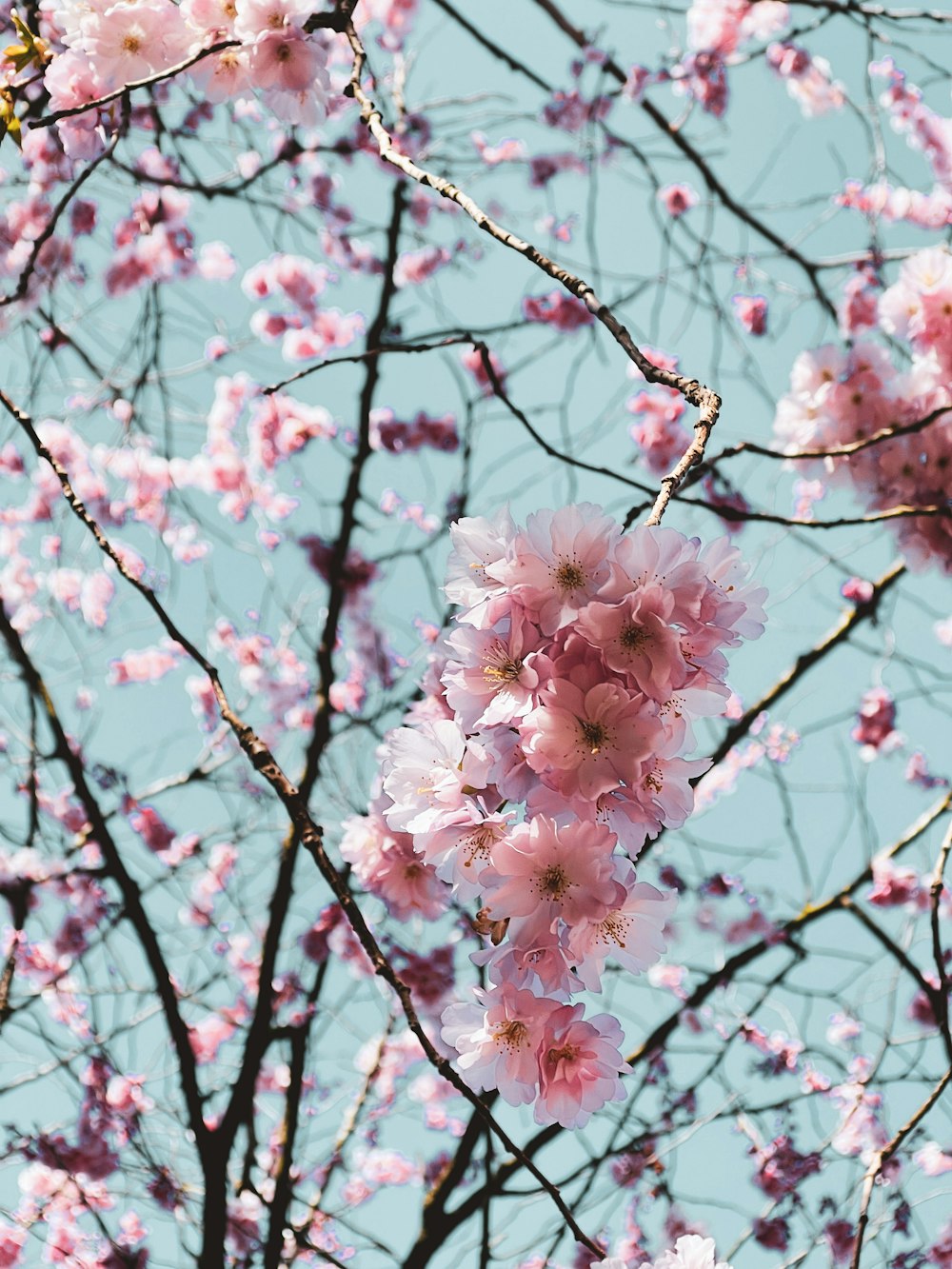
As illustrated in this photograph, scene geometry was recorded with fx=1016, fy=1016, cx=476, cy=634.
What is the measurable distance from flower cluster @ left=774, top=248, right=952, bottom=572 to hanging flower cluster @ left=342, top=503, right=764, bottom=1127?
6.97 feet

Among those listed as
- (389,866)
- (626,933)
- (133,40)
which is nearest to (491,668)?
(626,933)

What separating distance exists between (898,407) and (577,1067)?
264cm

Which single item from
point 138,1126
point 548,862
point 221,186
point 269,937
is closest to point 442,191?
point 548,862

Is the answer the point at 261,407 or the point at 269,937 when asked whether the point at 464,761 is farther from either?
the point at 261,407

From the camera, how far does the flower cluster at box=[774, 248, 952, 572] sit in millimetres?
3018


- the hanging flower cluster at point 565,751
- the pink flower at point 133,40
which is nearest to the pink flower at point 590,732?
the hanging flower cluster at point 565,751

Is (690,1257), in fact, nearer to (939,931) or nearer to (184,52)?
(939,931)

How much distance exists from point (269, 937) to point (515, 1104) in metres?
1.92

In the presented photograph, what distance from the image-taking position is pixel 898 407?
10.7ft

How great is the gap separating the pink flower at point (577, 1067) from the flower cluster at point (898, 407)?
2218 mm

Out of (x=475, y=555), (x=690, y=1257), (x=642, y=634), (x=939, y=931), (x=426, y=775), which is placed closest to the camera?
(x=642, y=634)

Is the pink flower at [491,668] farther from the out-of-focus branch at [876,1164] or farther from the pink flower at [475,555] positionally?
the out-of-focus branch at [876,1164]

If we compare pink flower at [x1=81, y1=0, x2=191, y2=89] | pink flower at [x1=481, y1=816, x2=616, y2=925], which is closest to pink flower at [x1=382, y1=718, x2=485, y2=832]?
pink flower at [x1=481, y1=816, x2=616, y2=925]

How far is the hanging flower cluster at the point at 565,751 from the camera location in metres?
1.06
